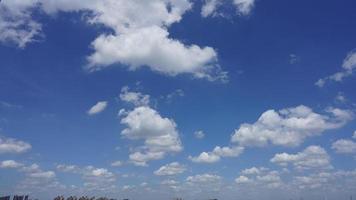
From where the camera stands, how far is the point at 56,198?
63.8 meters

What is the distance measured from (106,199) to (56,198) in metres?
17.9

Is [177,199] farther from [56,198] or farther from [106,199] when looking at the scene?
[56,198]

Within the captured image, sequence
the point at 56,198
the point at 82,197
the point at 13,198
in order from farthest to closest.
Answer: the point at 82,197, the point at 56,198, the point at 13,198

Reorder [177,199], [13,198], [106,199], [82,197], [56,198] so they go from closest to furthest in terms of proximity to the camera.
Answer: [13,198]
[56,198]
[82,197]
[106,199]
[177,199]

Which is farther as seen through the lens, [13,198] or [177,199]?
[177,199]

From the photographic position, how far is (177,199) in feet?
332

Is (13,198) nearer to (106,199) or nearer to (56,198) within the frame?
(56,198)

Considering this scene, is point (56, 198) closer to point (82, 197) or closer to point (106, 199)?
point (82, 197)

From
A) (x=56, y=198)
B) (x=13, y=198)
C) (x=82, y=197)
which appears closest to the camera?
(x=13, y=198)

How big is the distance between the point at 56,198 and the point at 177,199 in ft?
134

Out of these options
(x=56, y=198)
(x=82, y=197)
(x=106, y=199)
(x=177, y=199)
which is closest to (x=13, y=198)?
(x=56, y=198)

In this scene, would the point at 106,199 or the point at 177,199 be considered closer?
the point at 106,199

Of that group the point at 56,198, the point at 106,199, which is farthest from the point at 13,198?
the point at 106,199

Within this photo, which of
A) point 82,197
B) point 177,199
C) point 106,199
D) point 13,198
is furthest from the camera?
point 177,199
